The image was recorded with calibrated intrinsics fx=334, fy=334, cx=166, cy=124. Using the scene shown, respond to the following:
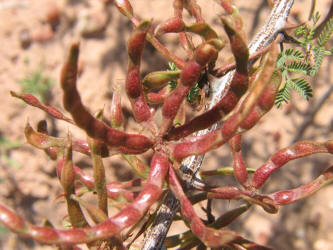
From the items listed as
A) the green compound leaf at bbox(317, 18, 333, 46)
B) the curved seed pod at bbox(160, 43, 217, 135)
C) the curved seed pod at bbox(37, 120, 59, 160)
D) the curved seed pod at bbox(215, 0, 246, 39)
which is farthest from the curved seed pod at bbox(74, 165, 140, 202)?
the green compound leaf at bbox(317, 18, 333, 46)

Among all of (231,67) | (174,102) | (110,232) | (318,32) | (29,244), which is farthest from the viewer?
(29,244)

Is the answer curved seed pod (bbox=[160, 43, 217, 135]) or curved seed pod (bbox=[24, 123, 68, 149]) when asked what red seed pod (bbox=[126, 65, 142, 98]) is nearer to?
curved seed pod (bbox=[160, 43, 217, 135])

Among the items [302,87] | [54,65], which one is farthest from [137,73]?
[54,65]

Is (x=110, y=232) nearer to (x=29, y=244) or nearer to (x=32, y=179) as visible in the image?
Result: (x=32, y=179)

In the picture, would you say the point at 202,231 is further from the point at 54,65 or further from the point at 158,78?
the point at 54,65

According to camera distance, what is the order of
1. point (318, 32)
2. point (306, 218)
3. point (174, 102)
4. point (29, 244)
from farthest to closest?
point (306, 218), point (29, 244), point (318, 32), point (174, 102)

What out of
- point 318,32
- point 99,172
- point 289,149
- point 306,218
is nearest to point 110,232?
point 99,172
